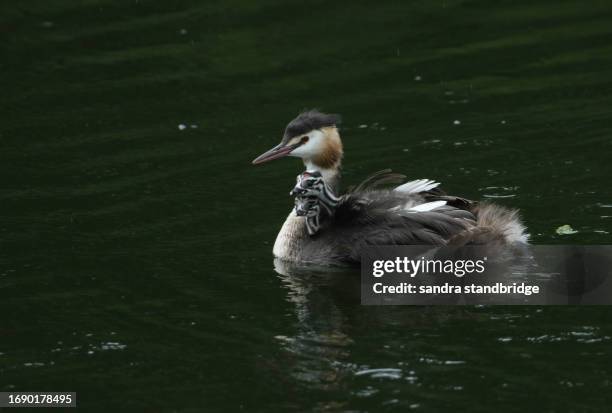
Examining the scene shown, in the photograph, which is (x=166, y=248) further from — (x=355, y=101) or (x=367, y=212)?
(x=355, y=101)

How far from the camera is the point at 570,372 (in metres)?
8.77

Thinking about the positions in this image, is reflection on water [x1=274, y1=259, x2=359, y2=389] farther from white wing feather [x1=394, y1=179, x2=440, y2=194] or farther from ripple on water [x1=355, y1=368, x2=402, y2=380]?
white wing feather [x1=394, y1=179, x2=440, y2=194]

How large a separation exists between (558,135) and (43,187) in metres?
5.49

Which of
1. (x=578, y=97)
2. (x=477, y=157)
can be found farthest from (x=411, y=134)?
(x=578, y=97)

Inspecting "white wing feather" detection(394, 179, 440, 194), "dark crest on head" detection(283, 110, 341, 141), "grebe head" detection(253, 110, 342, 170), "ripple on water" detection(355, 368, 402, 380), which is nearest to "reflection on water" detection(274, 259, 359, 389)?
"ripple on water" detection(355, 368, 402, 380)

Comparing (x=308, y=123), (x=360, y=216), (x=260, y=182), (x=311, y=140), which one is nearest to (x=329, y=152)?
(x=311, y=140)

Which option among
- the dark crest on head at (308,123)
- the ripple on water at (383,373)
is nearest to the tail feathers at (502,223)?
the dark crest on head at (308,123)

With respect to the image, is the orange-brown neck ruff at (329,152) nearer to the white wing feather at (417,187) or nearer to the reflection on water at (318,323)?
the white wing feather at (417,187)

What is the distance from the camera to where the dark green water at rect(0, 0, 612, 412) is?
29.5 feet

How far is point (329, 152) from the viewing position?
12102mm

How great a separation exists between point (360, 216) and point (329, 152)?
838 millimetres

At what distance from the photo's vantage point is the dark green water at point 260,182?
8984 mm

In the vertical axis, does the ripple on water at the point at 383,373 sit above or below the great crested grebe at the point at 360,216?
below

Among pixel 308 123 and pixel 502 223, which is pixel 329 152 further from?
pixel 502 223
